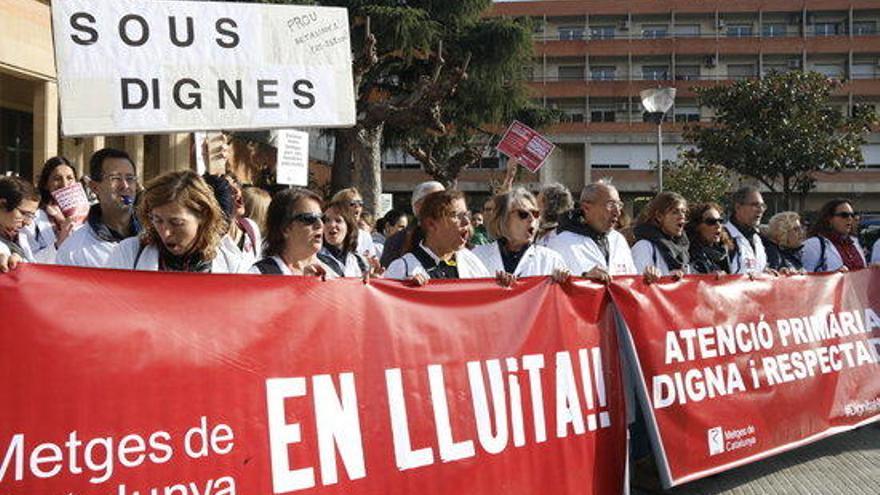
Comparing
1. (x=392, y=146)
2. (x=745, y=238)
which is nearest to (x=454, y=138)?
(x=392, y=146)

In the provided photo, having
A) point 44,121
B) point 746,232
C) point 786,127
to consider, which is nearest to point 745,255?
point 746,232

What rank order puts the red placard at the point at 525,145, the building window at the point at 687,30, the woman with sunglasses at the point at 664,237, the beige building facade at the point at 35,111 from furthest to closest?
the building window at the point at 687,30, the beige building facade at the point at 35,111, the red placard at the point at 525,145, the woman with sunglasses at the point at 664,237

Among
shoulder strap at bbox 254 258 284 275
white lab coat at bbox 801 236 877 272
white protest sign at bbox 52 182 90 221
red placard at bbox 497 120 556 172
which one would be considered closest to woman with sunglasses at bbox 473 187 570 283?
shoulder strap at bbox 254 258 284 275

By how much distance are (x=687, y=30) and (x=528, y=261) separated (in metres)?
59.7

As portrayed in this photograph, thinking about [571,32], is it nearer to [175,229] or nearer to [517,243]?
[517,243]

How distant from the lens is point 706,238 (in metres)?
5.95

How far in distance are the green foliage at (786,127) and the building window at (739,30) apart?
3201cm

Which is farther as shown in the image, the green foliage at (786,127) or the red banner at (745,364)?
the green foliage at (786,127)

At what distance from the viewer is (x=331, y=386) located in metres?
3.43

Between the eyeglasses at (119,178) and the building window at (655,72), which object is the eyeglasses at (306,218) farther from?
the building window at (655,72)

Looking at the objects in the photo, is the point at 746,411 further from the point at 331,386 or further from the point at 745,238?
the point at 331,386

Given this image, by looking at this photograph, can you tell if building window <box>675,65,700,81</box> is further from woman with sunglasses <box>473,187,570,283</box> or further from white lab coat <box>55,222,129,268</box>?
white lab coat <box>55,222,129,268</box>

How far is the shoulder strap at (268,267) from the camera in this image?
3.83 meters

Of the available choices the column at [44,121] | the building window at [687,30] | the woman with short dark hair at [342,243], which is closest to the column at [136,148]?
the column at [44,121]
